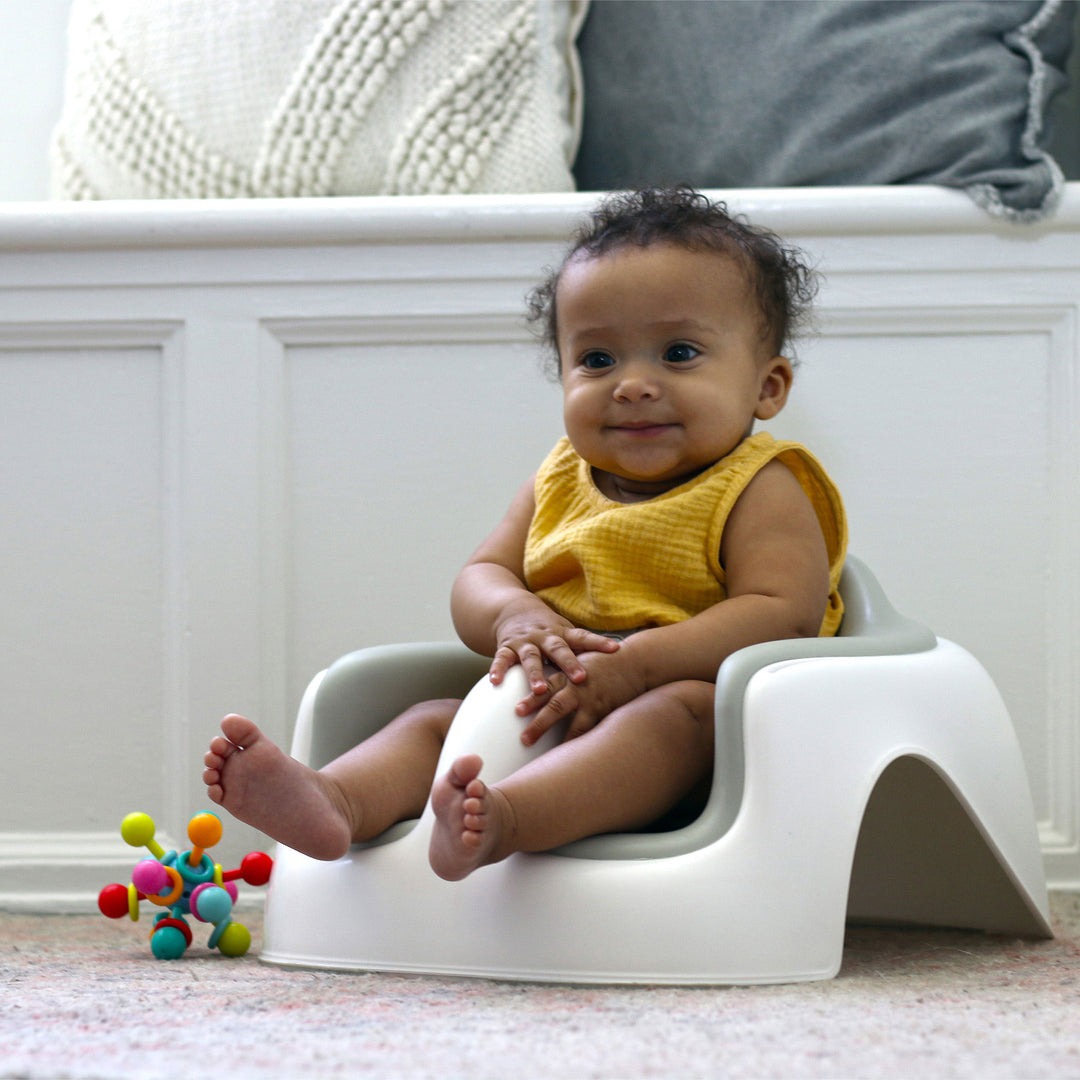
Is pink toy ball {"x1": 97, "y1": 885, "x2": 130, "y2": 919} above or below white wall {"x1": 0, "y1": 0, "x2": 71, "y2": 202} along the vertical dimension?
below

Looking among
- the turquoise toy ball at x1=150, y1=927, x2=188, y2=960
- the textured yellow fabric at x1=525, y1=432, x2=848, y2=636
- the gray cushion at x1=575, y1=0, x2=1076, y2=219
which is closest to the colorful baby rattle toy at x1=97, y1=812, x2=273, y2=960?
the turquoise toy ball at x1=150, y1=927, x2=188, y2=960

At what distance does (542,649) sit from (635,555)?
0.12 meters

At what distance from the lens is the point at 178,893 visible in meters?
0.92

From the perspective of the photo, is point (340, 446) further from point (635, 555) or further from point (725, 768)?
point (725, 768)

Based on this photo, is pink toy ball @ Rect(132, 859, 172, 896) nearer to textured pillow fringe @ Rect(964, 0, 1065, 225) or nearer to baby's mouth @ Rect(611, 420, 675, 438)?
Answer: baby's mouth @ Rect(611, 420, 675, 438)

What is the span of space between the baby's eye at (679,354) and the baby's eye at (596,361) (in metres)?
0.05

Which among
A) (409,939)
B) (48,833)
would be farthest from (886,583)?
(48,833)

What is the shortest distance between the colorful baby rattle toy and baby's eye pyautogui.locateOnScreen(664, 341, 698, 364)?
18.6 inches

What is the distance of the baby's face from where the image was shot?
3.15 ft

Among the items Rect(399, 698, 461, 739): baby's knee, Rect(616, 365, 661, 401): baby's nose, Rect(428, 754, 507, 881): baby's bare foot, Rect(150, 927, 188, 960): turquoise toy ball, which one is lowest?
Rect(150, 927, 188, 960): turquoise toy ball

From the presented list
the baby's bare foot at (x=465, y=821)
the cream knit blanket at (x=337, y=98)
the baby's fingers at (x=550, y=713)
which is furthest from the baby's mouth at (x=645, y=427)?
the cream knit blanket at (x=337, y=98)

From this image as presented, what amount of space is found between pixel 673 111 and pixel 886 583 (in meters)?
0.55

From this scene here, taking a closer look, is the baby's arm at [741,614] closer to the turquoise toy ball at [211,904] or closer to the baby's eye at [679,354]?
the baby's eye at [679,354]

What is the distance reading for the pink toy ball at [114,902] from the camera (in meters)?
0.92
